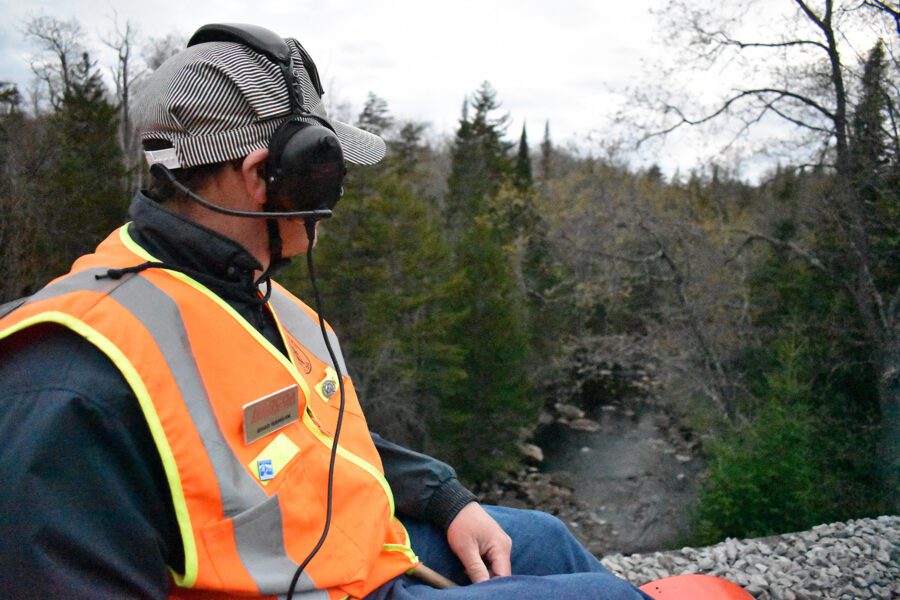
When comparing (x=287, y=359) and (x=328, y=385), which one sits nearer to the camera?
(x=287, y=359)

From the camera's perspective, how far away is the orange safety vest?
1114 millimetres

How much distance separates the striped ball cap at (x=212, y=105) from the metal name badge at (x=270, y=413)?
0.49 metres

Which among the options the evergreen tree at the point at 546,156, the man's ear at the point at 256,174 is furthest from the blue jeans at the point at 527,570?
the evergreen tree at the point at 546,156

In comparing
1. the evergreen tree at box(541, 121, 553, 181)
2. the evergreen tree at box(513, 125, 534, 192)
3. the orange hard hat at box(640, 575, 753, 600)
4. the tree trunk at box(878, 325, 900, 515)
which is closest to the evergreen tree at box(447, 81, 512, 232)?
the evergreen tree at box(513, 125, 534, 192)

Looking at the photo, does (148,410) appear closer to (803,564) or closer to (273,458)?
(273,458)

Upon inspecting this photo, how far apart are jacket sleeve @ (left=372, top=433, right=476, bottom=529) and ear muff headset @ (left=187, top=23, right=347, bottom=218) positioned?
27.8 inches

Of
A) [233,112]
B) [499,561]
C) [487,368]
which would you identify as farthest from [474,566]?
[487,368]

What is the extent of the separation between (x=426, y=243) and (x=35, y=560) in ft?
57.9

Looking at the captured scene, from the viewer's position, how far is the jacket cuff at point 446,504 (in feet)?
5.80

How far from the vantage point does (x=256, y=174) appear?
141 cm

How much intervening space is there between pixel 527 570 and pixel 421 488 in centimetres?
35

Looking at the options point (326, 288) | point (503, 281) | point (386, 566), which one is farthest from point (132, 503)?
point (503, 281)

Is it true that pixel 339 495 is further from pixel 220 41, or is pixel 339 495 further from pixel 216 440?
pixel 220 41

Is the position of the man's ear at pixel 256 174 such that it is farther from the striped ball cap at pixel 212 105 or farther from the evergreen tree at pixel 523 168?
the evergreen tree at pixel 523 168
